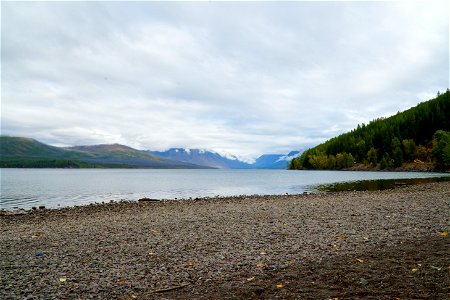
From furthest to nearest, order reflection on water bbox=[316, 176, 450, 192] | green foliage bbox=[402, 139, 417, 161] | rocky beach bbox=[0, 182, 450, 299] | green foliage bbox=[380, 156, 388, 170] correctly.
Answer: green foliage bbox=[402, 139, 417, 161], green foliage bbox=[380, 156, 388, 170], reflection on water bbox=[316, 176, 450, 192], rocky beach bbox=[0, 182, 450, 299]

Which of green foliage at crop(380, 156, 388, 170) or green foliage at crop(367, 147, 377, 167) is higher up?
green foliage at crop(367, 147, 377, 167)

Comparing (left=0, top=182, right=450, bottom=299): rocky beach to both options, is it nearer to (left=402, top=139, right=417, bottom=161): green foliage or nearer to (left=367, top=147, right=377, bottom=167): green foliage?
(left=402, top=139, right=417, bottom=161): green foliage

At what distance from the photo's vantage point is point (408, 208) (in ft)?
81.5

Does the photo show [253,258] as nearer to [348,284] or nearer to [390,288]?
[348,284]

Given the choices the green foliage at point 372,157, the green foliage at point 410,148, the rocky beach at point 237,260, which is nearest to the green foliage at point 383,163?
the green foliage at point 372,157

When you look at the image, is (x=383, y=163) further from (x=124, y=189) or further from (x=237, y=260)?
(x=237, y=260)

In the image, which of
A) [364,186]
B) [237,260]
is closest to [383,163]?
[364,186]

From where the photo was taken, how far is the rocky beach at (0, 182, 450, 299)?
965 centimetres

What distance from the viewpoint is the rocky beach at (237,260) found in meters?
9.65

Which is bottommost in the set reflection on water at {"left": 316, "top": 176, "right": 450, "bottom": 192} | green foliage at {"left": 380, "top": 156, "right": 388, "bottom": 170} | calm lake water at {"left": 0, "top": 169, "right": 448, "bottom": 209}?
calm lake water at {"left": 0, "top": 169, "right": 448, "bottom": 209}

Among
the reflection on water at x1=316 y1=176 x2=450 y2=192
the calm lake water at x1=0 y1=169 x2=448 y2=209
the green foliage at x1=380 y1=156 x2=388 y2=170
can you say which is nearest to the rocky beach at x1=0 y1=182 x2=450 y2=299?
the calm lake water at x1=0 y1=169 x2=448 y2=209

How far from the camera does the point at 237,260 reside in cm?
1276

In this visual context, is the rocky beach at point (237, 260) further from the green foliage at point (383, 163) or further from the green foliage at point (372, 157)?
the green foliage at point (372, 157)

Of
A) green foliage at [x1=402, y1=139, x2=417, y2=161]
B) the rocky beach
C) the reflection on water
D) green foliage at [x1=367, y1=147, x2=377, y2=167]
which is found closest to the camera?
the rocky beach
